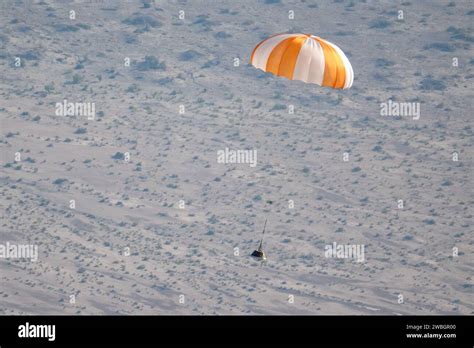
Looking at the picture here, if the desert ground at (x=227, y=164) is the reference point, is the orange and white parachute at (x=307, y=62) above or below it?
above

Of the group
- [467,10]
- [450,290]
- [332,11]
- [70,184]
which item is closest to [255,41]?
[332,11]

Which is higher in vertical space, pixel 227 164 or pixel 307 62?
pixel 307 62

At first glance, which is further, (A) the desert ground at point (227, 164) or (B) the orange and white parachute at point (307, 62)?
(A) the desert ground at point (227, 164)

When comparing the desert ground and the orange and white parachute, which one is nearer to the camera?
the orange and white parachute

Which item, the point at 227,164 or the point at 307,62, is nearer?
the point at 307,62

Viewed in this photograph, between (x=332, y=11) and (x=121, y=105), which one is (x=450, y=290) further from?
(x=332, y=11)

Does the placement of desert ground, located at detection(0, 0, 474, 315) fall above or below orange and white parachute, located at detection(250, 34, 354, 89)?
below

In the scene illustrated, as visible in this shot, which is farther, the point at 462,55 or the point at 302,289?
the point at 462,55

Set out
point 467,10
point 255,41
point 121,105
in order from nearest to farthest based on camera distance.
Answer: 1. point 121,105
2. point 255,41
3. point 467,10
